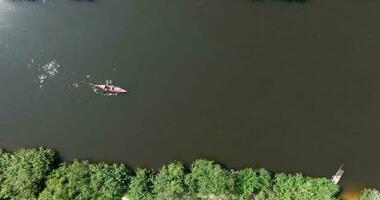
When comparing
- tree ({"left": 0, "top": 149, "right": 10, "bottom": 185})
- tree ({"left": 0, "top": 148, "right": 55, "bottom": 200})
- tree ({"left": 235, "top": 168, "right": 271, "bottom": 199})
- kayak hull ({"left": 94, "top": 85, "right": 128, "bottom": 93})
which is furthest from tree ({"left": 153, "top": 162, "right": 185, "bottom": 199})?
tree ({"left": 0, "top": 149, "right": 10, "bottom": 185})

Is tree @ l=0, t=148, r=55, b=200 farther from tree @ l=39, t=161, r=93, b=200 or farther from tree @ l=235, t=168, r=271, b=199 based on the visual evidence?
tree @ l=235, t=168, r=271, b=199

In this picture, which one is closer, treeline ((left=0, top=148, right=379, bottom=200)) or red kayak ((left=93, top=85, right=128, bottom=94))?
treeline ((left=0, top=148, right=379, bottom=200))

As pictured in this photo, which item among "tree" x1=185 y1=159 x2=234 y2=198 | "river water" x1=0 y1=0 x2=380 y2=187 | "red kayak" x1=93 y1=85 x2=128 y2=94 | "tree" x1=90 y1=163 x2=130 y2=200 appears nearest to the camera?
"tree" x1=185 y1=159 x2=234 y2=198

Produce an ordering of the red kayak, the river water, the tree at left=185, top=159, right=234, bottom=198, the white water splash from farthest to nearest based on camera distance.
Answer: the white water splash, the red kayak, the river water, the tree at left=185, top=159, right=234, bottom=198

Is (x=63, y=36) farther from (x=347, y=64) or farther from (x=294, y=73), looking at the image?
(x=347, y=64)

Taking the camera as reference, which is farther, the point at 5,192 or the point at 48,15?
the point at 48,15

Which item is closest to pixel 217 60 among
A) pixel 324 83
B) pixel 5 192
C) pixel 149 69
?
pixel 149 69

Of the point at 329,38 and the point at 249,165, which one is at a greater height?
the point at 329,38

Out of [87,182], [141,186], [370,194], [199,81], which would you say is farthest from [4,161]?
[370,194]
